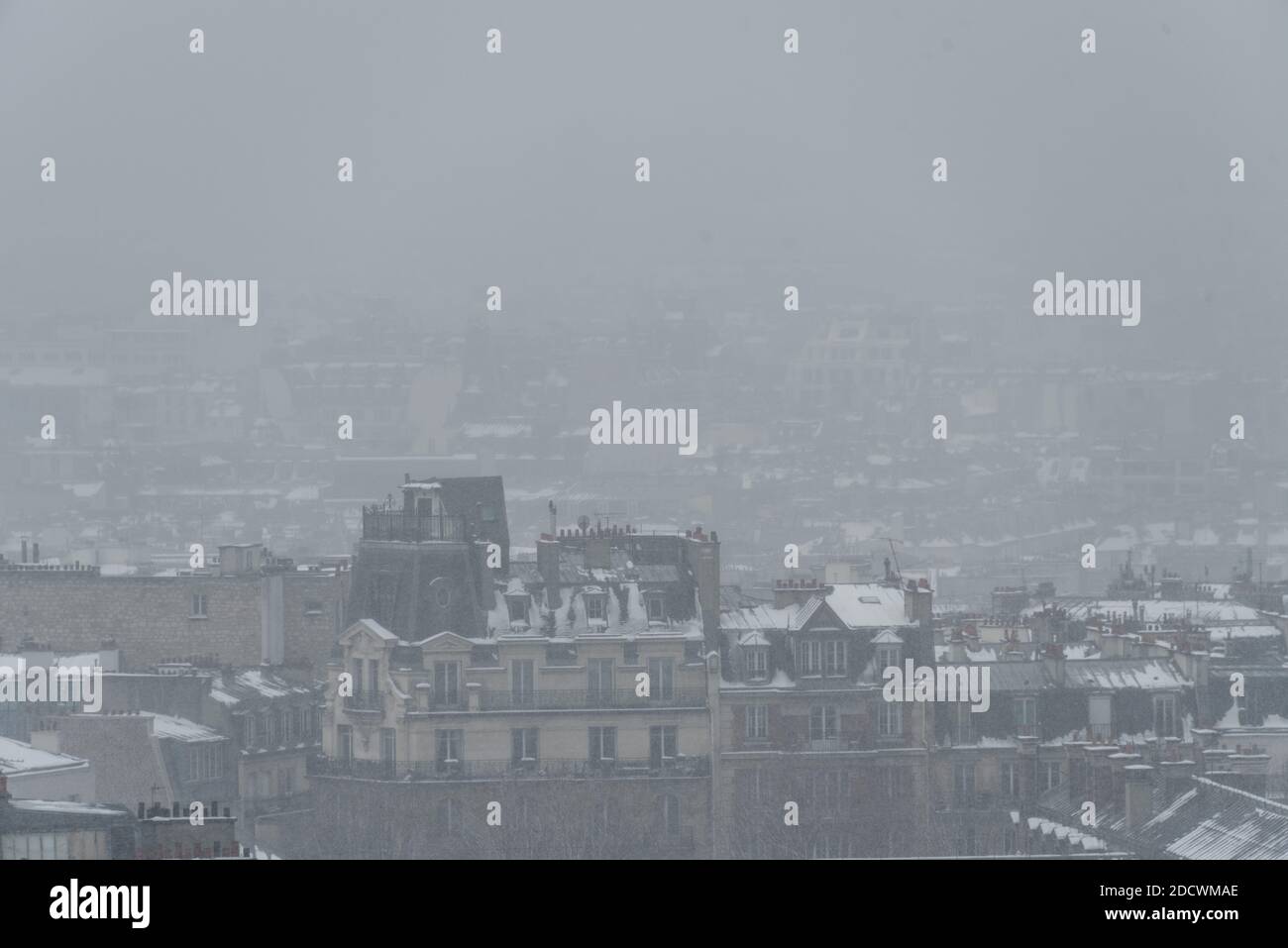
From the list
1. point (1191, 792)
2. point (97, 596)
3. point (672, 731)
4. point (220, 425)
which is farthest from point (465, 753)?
point (220, 425)

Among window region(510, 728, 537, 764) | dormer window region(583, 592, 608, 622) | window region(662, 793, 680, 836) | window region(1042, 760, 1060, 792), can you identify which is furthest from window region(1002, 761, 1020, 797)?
window region(510, 728, 537, 764)

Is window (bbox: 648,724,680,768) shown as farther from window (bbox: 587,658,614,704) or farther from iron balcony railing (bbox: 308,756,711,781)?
window (bbox: 587,658,614,704)

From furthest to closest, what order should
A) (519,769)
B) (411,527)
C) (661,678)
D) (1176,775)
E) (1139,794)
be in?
Result: (411,527), (661,678), (519,769), (1176,775), (1139,794)

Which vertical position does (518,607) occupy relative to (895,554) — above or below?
below

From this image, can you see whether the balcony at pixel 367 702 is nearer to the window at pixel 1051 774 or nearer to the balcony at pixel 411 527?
the balcony at pixel 411 527

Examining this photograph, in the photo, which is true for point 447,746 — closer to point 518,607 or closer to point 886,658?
point 518,607

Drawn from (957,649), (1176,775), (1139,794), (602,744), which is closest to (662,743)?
(602,744)
